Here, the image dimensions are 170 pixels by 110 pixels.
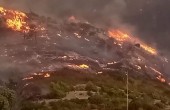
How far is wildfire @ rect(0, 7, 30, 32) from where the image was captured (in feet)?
370

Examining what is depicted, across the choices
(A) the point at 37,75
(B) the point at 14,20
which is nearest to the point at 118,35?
(B) the point at 14,20

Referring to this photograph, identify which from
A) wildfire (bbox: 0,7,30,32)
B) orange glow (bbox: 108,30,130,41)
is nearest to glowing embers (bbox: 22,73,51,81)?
wildfire (bbox: 0,7,30,32)

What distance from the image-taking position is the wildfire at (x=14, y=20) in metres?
113

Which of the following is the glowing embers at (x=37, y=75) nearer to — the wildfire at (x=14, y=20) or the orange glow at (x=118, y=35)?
the wildfire at (x=14, y=20)

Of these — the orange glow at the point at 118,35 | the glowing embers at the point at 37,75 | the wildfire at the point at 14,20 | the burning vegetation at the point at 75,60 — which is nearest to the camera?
the burning vegetation at the point at 75,60

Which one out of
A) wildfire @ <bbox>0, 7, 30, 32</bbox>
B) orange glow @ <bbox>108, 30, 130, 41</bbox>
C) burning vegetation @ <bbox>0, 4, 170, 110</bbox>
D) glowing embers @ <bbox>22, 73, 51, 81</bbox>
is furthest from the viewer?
orange glow @ <bbox>108, 30, 130, 41</bbox>

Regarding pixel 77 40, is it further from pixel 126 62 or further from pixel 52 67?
pixel 52 67

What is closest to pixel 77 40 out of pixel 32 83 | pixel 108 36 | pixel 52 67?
pixel 108 36

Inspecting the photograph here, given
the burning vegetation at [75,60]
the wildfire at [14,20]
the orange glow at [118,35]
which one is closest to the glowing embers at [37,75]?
the burning vegetation at [75,60]

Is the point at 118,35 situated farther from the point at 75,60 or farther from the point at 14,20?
the point at 75,60

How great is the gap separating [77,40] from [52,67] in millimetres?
31929

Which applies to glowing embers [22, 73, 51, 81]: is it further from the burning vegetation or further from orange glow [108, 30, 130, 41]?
orange glow [108, 30, 130, 41]

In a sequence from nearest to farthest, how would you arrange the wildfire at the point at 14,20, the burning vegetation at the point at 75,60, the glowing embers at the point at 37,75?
the burning vegetation at the point at 75,60, the glowing embers at the point at 37,75, the wildfire at the point at 14,20

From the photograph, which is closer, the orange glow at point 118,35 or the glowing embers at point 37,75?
the glowing embers at point 37,75
